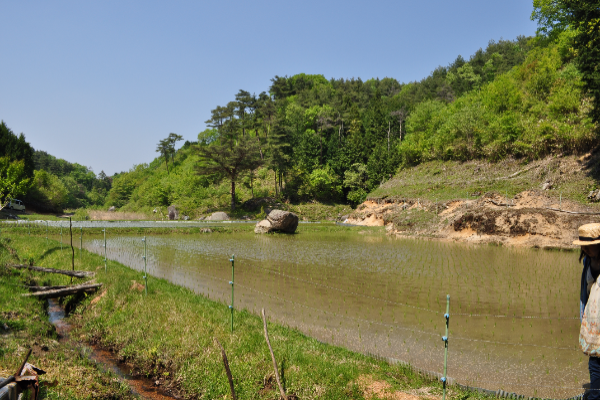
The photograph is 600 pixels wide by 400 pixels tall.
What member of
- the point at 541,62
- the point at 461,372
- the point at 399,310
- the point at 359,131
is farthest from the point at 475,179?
the point at 461,372

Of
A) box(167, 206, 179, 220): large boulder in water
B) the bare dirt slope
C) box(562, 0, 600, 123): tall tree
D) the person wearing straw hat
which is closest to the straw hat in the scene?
the person wearing straw hat

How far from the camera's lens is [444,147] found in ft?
158

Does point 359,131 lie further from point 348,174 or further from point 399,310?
point 399,310

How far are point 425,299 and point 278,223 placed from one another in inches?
837

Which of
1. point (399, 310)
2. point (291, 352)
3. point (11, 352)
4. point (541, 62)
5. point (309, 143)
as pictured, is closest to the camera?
point (11, 352)

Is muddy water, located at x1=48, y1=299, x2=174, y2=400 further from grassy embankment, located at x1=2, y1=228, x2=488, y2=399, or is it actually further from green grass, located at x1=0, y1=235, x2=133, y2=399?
green grass, located at x1=0, y1=235, x2=133, y2=399

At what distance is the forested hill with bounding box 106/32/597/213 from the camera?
39.1 metres

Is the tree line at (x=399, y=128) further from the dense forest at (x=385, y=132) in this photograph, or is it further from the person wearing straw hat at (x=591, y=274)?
the person wearing straw hat at (x=591, y=274)

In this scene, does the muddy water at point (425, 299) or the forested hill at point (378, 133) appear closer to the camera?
the muddy water at point (425, 299)

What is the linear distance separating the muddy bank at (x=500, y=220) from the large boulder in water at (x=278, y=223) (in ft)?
30.4

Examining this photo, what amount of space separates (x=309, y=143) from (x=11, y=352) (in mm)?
58959

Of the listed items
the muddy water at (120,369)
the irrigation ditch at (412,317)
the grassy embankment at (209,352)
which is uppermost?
the grassy embankment at (209,352)

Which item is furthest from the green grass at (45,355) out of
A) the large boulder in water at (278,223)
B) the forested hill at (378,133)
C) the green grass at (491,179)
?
the forested hill at (378,133)

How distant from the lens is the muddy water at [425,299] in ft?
21.8
